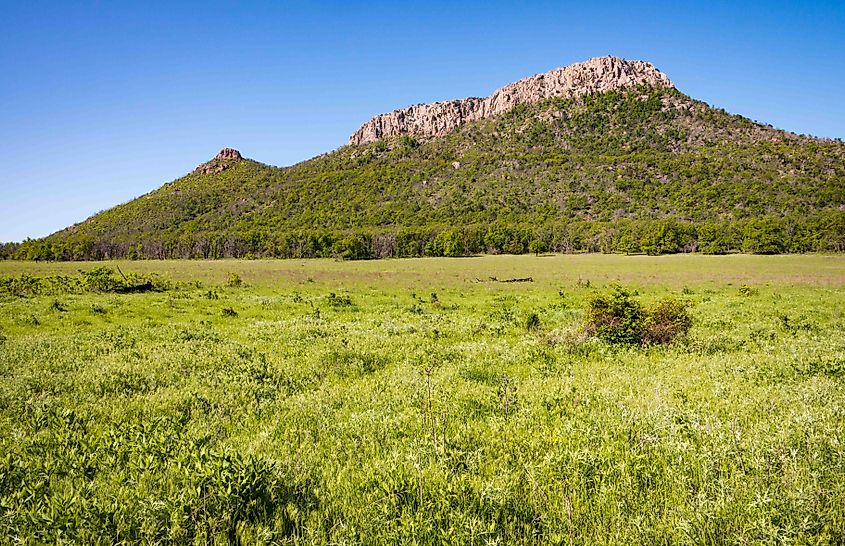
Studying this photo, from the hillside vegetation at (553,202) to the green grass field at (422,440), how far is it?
104112 mm

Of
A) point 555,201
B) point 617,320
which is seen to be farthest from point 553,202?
point 617,320

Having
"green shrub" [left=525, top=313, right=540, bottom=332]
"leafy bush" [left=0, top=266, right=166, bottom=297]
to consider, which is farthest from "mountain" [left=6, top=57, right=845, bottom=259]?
"green shrub" [left=525, top=313, right=540, bottom=332]

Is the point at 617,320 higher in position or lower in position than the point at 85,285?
lower

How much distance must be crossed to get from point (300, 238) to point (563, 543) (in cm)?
13313

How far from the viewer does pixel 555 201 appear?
15700 centimetres

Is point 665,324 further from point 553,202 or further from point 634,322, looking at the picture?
point 553,202

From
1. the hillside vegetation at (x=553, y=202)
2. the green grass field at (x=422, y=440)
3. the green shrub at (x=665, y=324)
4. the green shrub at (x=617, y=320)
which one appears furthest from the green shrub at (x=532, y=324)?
the hillside vegetation at (x=553, y=202)

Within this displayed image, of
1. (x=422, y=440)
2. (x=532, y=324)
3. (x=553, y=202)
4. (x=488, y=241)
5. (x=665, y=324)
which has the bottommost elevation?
(x=532, y=324)

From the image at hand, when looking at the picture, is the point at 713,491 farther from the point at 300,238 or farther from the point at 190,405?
the point at 300,238

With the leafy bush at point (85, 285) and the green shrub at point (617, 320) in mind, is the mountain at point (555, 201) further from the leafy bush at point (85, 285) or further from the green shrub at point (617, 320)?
the green shrub at point (617, 320)

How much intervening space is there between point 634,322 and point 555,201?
5976 inches

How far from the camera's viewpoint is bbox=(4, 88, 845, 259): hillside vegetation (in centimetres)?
11650

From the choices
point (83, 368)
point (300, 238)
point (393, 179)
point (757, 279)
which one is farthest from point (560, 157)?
point (83, 368)

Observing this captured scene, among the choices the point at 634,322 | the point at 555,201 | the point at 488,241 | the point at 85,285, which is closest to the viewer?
the point at 634,322
